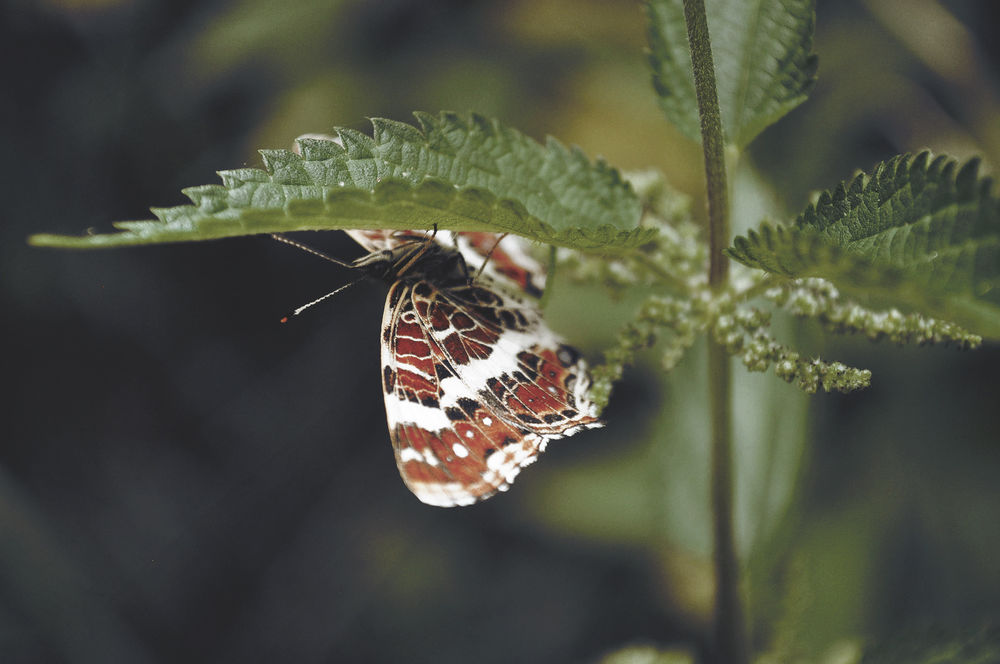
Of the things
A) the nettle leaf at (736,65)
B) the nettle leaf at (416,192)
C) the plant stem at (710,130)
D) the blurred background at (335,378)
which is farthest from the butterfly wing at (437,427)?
the blurred background at (335,378)

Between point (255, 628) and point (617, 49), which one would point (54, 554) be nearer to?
point (255, 628)

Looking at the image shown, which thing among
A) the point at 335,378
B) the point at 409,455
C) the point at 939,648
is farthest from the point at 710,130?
the point at 335,378

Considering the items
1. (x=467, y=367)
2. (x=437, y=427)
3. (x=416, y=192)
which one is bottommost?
(x=437, y=427)

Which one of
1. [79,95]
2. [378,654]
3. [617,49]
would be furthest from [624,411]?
[79,95]

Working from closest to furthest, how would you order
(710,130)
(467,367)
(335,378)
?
(710,130) → (467,367) → (335,378)

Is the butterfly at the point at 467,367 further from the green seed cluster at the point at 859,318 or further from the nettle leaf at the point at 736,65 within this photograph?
the nettle leaf at the point at 736,65

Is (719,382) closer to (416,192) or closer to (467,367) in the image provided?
(467,367)

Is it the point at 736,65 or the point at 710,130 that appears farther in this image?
the point at 736,65
